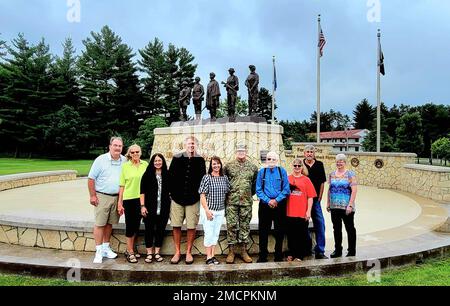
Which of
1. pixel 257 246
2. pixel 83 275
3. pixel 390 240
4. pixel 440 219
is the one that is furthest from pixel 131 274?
pixel 440 219

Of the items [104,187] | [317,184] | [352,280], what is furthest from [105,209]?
[352,280]

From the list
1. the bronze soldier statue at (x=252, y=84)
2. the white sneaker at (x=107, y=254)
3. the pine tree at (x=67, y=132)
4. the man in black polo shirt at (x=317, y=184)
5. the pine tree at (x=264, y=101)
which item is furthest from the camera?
the pine tree at (x=264, y=101)

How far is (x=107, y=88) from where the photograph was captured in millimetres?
37594

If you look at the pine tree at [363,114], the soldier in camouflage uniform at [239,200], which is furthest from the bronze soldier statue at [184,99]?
the pine tree at [363,114]

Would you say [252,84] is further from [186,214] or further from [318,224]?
[186,214]

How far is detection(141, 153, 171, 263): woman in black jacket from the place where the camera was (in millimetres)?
4184

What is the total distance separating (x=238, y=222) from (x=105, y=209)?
158 cm

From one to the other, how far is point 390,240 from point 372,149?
39079 mm

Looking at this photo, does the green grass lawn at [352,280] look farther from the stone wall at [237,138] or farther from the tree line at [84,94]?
the tree line at [84,94]

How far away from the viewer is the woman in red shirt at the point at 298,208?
14.1ft

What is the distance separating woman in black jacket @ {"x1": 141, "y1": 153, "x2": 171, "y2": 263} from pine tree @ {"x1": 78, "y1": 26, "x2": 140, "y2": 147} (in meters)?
33.0

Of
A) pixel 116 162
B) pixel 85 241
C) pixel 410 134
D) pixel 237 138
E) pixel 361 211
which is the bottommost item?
pixel 361 211
